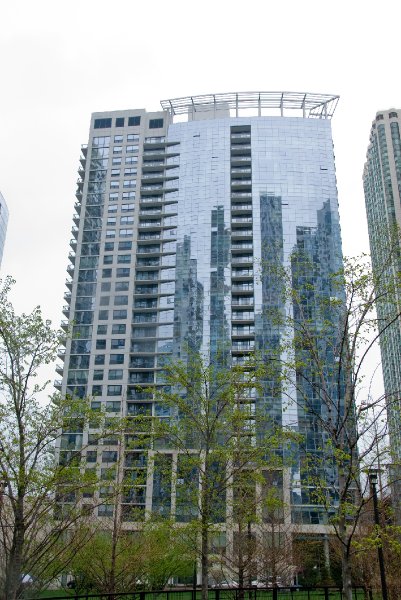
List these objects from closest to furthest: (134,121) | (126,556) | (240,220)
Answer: (126,556) < (240,220) < (134,121)

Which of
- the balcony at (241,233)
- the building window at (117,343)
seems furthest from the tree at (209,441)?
the balcony at (241,233)

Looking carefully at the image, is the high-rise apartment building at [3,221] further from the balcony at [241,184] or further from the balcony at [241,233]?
the balcony at [241,233]

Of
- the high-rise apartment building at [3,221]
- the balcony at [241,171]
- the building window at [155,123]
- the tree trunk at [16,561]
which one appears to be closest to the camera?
the tree trunk at [16,561]

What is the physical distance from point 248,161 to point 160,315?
32.4 metres

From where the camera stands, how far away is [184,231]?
97.6m

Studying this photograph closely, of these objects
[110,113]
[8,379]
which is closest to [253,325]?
[110,113]

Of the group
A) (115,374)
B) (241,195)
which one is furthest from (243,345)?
(241,195)

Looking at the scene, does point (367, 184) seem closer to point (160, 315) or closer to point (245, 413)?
point (160, 315)

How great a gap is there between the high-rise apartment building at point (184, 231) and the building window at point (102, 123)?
324mm

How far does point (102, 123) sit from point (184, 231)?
100 ft

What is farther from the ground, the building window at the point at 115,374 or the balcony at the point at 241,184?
the balcony at the point at 241,184

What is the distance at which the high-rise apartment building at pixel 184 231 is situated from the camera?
294ft

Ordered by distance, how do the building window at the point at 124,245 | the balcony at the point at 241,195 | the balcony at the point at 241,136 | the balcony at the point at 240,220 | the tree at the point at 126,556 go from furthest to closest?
the balcony at the point at 241,136 < the building window at the point at 124,245 < the balcony at the point at 241,195 < the balcony at the point at 240,220 < the tree at the point at 126,556

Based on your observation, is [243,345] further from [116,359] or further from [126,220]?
[126,220]
